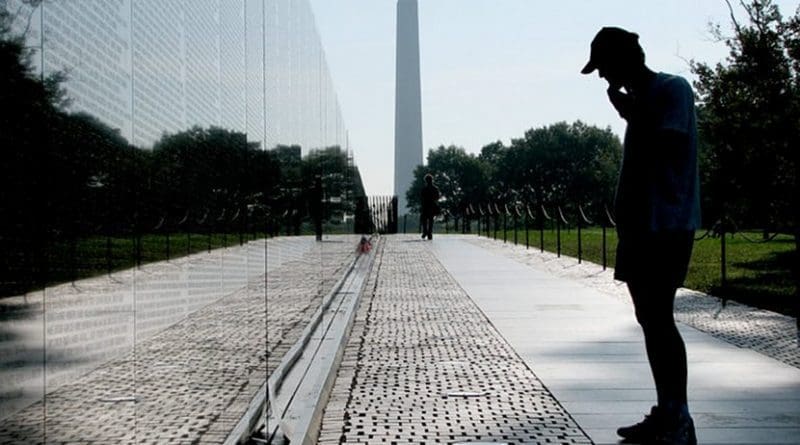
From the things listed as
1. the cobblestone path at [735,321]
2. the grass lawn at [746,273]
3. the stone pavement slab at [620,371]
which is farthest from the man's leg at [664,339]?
the grass lawn at [746,273]

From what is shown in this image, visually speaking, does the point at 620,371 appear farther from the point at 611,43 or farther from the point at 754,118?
the point at 754,118

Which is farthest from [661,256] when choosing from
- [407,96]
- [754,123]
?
[407,96]

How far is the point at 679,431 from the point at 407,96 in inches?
2254

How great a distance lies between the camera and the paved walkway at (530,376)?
18.4 feet

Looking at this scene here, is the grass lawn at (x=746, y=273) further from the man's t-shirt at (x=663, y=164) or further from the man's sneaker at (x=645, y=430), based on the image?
the man's t-shirt at (x=663, y=164)

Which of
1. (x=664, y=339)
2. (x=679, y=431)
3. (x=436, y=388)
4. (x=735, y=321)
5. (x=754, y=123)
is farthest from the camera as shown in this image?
(x=754, y=123)

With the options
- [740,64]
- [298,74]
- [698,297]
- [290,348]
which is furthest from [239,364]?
[740,64]

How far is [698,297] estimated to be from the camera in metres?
13.6

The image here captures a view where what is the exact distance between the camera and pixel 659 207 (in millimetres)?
4969

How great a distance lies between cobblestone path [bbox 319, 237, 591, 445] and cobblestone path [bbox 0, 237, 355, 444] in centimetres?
64

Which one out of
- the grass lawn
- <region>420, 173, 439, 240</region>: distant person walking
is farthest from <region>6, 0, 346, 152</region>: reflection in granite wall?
<region>420, 173, 439, 240</region>: distant person walking

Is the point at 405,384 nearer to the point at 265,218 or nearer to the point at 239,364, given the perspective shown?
the point at 265,218

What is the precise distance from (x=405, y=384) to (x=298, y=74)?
312cm

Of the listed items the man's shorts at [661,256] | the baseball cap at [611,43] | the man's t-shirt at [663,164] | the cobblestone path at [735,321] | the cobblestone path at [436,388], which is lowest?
the cobblestone path at [436,388]
